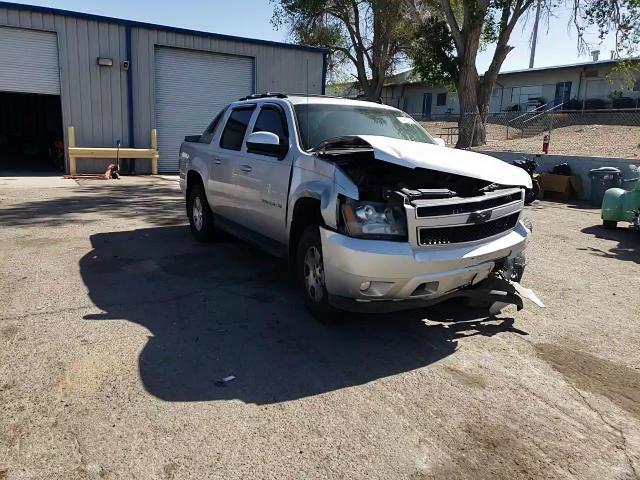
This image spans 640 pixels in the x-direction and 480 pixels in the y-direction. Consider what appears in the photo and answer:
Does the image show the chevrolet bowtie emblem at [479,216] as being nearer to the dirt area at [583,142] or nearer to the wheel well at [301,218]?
the wheel well at [301,218]

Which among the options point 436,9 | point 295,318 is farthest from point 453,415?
point 436,9

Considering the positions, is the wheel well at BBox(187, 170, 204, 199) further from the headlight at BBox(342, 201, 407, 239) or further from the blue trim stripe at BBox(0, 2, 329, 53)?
the blue trim stripe at BBox(0, 2, 329, 53)

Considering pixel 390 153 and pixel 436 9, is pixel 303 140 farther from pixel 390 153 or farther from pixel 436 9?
pixel 436 9

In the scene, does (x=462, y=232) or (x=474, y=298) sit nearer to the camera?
(x=462, y=232)

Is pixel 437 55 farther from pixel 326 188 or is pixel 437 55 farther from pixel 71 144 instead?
pixel 326 188

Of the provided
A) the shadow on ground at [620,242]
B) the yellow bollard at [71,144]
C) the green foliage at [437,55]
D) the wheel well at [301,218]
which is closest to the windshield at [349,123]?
the wheel well at [301,218]

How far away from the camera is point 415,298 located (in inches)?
152

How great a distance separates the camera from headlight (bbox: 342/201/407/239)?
12.3 feet

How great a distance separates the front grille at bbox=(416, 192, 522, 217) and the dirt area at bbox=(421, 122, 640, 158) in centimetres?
1534

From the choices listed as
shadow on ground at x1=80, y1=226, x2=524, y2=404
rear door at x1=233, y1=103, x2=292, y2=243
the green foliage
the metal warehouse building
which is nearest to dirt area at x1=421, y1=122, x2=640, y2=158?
the green foliage

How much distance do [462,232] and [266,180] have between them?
214 centimetres

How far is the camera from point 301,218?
15.1 feet

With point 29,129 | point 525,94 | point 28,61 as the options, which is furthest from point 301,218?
point 525,94

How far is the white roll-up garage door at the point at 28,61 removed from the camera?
15.2 meters
